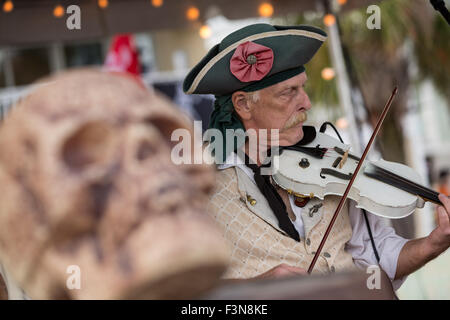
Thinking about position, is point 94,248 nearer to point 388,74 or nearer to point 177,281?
point 177,281

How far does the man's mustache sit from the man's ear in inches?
6.4

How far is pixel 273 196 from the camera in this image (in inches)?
83.4

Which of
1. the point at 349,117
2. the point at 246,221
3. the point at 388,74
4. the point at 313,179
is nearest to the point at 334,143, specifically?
the point at 313,179

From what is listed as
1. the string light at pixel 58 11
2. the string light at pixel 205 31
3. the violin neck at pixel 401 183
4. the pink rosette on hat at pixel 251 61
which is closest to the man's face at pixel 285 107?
the pink rosette on hat at pixel 251 61

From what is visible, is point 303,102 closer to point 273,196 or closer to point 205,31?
point 273,196

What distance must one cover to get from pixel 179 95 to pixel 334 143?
3508mm

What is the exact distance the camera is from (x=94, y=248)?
2.81 ft

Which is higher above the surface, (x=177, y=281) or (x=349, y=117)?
(x=349, y=117)

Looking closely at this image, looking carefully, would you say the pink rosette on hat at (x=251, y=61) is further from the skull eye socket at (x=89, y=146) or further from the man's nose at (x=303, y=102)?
the skull eye socket at (x=89, y=146)

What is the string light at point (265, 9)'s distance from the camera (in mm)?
3957

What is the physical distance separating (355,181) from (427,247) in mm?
314

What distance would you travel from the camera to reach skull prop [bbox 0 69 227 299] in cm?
83

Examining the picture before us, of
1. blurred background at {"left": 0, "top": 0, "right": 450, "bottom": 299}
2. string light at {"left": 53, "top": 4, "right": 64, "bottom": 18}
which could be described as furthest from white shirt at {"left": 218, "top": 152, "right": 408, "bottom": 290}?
string light at {"left": 53, "top": 4, "right": 64, "bottom": 18}

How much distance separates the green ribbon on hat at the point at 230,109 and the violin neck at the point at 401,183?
43 centimetres
